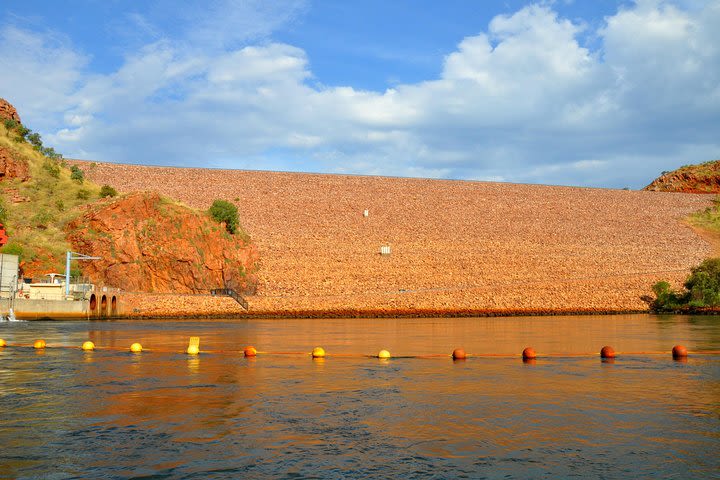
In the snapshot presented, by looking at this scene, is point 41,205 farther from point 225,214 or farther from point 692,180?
point 692,180

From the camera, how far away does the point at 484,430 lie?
8.23 m

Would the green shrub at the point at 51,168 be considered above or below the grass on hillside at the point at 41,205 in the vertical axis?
above

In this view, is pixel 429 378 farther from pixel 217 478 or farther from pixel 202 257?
pixel 202 257

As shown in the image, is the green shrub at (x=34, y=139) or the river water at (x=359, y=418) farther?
the green shrub at (x=34, y=139)

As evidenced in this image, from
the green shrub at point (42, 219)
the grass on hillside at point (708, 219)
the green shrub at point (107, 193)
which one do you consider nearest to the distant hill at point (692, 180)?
the grass on hillside at point (708, 219)

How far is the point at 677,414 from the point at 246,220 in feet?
230

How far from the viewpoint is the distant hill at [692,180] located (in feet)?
354

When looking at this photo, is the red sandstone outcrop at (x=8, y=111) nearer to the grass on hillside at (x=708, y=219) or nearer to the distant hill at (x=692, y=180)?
the grass on hillside at (x=708, y=219)

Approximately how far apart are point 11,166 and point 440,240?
44076 mm

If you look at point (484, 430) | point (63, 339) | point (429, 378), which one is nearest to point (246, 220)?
point (63, 339)

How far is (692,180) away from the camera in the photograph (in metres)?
111

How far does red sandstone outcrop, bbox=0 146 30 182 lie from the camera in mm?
58406

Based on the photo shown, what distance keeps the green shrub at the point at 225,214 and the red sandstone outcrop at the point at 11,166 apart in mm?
17601

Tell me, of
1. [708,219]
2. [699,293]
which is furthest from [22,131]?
[708,219]
